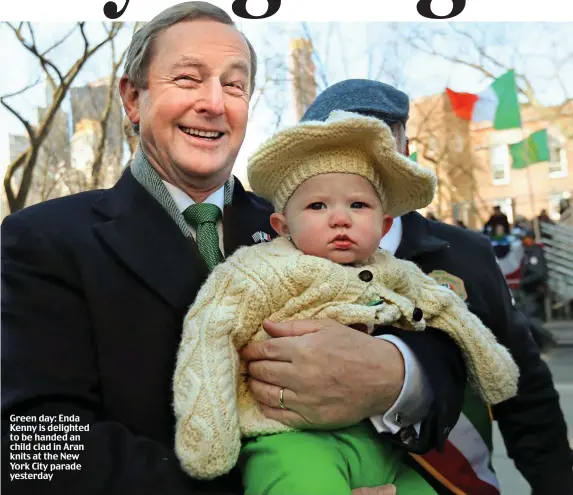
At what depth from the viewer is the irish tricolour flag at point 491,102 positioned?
1674 millimetres

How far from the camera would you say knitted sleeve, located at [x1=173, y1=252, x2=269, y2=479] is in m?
1.14

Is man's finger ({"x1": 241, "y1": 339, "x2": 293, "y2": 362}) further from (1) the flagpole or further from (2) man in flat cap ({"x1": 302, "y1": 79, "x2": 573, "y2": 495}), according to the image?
(1) the flagpole

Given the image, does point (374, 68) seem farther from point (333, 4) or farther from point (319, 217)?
point (319, 217)

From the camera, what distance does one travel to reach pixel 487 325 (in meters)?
1.57

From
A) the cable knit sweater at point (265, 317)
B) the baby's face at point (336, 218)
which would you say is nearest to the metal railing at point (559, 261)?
the cable knit sweater at point (265, 317)

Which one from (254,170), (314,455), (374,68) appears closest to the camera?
(314,455)

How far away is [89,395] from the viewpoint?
1.21m

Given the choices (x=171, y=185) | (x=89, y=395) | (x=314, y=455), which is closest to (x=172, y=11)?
(x=171, y=185)

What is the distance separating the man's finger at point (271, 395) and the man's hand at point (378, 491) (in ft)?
0.61

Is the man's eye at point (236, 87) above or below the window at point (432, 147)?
above

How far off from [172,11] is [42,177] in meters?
0.47

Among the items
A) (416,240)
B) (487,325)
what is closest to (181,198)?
(416,240)

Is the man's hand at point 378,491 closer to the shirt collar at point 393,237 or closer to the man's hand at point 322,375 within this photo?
the man's hand at point 322,375

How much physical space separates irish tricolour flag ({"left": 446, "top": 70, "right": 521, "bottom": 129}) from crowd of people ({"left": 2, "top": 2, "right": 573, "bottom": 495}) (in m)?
0.43
